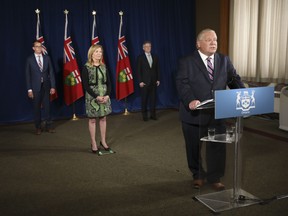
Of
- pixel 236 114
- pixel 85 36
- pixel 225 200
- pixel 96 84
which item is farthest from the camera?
pixel 85 36

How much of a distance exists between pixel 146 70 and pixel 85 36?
1622 mm

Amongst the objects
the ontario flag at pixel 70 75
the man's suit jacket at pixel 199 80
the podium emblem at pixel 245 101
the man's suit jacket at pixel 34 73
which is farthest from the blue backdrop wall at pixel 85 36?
the podium emblem at pixel 245 101

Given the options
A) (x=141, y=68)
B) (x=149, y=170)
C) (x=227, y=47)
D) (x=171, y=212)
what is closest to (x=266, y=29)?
(x=227, y=47)

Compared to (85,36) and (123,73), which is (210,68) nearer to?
(123,73)

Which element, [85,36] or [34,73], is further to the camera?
[85,36]

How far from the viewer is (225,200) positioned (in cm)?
277

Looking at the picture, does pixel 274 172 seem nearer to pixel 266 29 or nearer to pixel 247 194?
pixel 247 194

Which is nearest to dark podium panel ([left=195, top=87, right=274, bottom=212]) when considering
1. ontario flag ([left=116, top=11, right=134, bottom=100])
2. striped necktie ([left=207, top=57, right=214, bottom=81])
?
striped necktie ([left=207, top=57, right=214, bottom=81])

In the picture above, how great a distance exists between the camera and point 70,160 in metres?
4.13

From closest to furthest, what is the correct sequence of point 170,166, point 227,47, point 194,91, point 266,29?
point 194,91 → point 170,166 → point 266,29 → point 227,47

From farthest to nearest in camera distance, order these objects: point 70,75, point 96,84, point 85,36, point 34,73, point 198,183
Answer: point 85,36 → point 70,75 → point 34,73 → point 96,84 → point 198,183

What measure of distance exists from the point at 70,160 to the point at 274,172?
7.71 ft

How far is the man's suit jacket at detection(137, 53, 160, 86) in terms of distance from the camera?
21.3 feet

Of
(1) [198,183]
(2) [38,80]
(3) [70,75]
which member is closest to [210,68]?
(1) [198,183]
